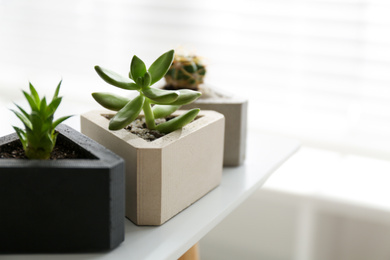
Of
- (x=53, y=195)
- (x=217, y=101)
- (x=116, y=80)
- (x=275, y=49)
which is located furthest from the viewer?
(x=275, y=49)

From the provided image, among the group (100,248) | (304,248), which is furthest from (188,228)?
(304,248)

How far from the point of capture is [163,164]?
0.78 metres

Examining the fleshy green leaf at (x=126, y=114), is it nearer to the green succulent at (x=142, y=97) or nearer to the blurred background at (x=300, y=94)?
the green succulent at (x=142, y=97)

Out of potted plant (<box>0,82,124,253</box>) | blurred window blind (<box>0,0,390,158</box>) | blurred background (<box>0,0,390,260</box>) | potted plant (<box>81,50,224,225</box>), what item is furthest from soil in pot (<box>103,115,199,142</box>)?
blurred window blind (<box>0,0,390,158</box>)

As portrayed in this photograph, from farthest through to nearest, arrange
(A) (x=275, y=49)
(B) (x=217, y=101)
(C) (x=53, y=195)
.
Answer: (A) (x=275, y=49), (B) (x=217, y=101), (C) (x=53, y=195)

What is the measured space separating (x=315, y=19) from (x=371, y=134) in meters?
0.36

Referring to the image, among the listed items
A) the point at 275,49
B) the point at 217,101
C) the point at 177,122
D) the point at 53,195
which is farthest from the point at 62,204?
the point at 275,49

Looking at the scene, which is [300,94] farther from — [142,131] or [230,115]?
[142,131]

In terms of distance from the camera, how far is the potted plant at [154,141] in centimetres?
79

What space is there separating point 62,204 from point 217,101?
40cm

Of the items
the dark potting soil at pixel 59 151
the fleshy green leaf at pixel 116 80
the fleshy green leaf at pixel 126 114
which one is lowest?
the dark potting soil at pixel 59 151

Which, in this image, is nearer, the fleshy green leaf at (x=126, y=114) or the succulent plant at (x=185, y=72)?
the fleshy green leaf at (x=126, y=114)

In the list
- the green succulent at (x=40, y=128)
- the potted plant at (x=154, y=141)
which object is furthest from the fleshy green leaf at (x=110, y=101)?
the green succulent at (x=40, y=128)

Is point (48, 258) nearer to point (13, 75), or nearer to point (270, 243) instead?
point (270, 243)
